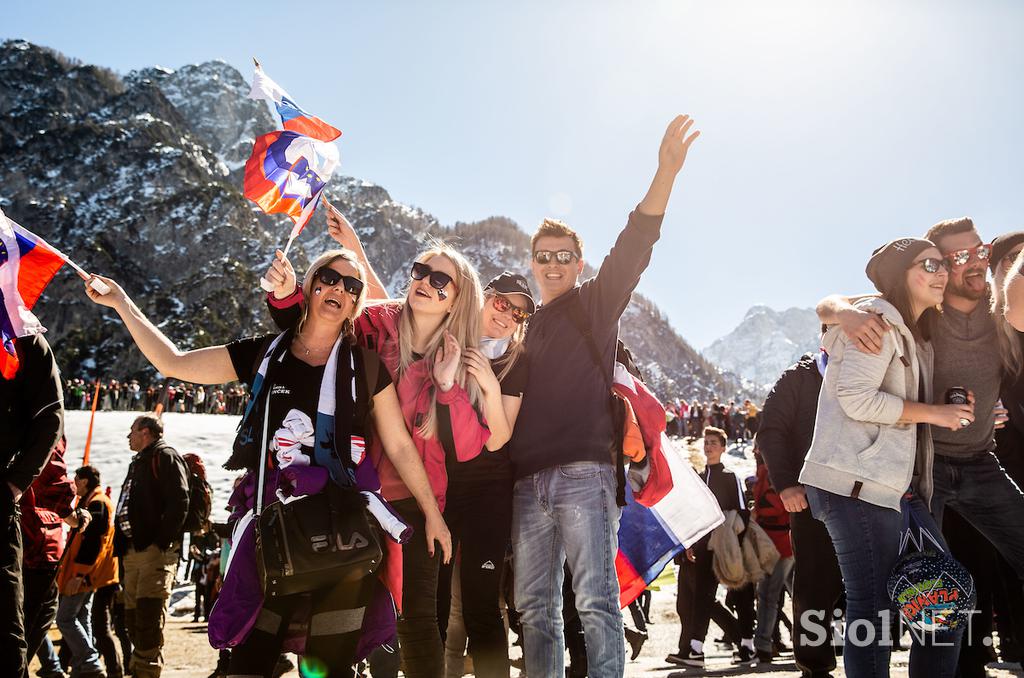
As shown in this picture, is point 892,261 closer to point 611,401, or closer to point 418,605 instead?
point 611,401

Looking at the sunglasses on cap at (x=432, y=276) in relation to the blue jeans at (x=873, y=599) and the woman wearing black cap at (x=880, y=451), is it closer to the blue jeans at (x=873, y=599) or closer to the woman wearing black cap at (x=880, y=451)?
the woman wearing black cap at (x=880, y=451)

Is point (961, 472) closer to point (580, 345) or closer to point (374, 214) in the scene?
point (580, 345)

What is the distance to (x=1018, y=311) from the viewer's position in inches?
117

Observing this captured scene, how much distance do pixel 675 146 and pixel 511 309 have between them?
44.2 inches

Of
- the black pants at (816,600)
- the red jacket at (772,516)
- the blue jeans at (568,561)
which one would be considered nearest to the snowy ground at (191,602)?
the red jacket at (772,516)

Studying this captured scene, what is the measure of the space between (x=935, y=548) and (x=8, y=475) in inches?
162

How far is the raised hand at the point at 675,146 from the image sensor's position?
9.70ft

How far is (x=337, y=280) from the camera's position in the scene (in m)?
2.77

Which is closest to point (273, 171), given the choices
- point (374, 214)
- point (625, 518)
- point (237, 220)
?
point (625, 518)

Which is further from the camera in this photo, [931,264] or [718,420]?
[718,420]

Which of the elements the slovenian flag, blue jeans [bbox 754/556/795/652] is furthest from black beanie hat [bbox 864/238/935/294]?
blue jeans [bbox 754/556/795/652]

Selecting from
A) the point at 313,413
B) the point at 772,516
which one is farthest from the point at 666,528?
the point at 772,516

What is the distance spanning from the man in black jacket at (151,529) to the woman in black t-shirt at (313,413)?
11.5ft

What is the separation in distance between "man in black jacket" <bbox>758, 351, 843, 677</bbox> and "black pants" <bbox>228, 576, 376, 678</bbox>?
232 cm
